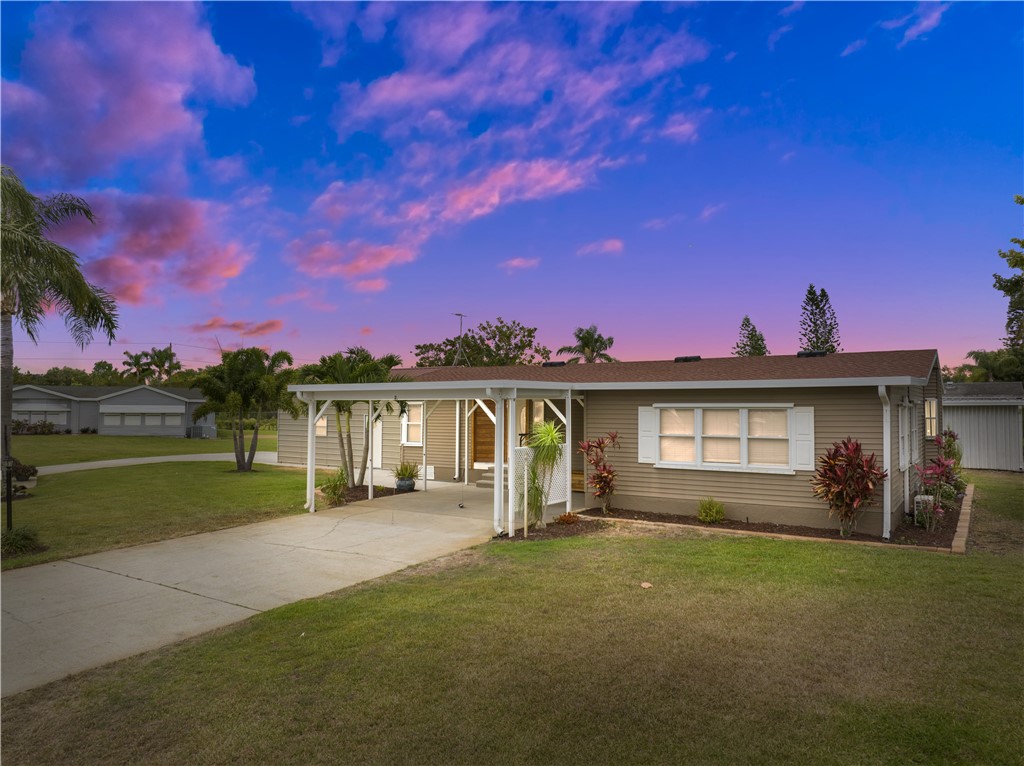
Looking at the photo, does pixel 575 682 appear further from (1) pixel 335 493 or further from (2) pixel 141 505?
(2) pixel 141 505

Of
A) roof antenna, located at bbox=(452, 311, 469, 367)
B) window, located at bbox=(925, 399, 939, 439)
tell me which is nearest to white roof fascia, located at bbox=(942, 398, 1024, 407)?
window, located at bbox=(925, 399, 939, 439)

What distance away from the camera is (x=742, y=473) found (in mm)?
10727

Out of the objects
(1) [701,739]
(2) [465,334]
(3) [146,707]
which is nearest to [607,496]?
(1) [701,739]

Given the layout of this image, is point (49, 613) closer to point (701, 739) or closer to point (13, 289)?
point (13, 289)

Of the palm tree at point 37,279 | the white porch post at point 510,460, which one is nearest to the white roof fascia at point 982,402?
the white porch post at point 510,460

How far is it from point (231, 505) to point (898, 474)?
44.5ft

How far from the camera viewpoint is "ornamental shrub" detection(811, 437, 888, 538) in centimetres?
916

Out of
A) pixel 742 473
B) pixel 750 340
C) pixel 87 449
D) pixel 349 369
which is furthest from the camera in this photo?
pixel 750 340

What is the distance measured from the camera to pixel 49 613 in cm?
600

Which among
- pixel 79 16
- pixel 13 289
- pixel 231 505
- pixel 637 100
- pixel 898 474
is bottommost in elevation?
pixel 231 505

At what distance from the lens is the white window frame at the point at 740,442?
10.3 m

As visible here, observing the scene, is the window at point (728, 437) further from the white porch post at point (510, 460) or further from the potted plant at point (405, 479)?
the potted plant at point (405, 479)

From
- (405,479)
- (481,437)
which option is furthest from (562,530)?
(481,437)

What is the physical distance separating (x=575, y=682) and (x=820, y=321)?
4320cm
